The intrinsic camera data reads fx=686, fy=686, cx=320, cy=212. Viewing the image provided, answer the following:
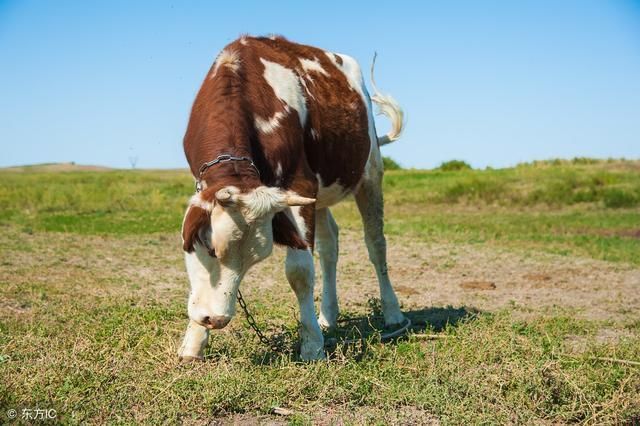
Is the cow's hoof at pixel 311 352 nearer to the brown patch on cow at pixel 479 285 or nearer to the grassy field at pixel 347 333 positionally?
the grassy field at pixel 347 333

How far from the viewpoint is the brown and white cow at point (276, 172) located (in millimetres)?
4422

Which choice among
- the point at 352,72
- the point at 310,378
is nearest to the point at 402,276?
the point at 352,72

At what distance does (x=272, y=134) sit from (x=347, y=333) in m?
2.32

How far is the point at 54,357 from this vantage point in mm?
4875

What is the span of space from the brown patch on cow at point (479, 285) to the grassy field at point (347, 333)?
2.2 inches

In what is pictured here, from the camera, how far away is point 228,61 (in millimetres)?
5488

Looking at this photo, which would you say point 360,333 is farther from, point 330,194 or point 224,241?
point 224,241

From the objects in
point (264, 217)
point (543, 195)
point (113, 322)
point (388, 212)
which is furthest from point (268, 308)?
point (543, 195)

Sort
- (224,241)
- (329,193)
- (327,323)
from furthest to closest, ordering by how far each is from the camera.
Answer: (327,323) → (329,193) → (224,241)

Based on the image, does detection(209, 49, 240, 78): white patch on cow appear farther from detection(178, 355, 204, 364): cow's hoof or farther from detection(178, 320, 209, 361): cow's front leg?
detection(178, 355, 204, 364): cow's hoof

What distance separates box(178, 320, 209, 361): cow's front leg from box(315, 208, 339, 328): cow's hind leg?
2.07 meters

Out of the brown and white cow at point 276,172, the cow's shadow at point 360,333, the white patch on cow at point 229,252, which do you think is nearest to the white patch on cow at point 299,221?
the brown and white cow at point 276,172

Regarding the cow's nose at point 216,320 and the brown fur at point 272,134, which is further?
the brown fur at point 272,134

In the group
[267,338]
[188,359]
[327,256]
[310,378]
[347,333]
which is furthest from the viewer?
[327,256]
